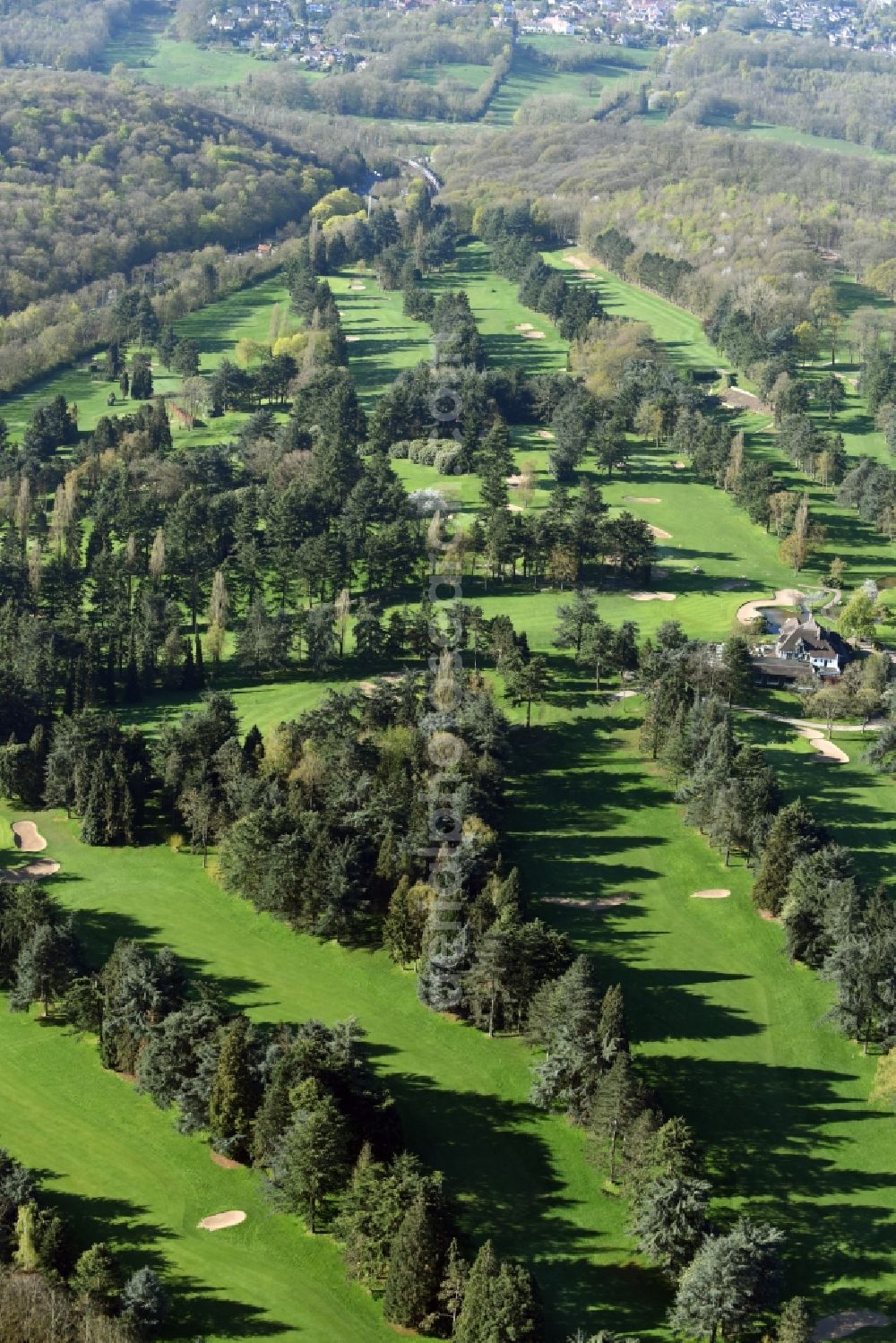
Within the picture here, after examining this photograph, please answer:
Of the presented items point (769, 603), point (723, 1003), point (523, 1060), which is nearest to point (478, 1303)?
point (523, 1060)

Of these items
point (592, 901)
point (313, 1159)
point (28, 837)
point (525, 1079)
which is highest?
point (313, 1159)

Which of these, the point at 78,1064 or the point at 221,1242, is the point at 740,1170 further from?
the point at 78,1064

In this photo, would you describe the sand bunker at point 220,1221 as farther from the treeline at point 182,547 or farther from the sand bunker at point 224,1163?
the treeline at point 182,547

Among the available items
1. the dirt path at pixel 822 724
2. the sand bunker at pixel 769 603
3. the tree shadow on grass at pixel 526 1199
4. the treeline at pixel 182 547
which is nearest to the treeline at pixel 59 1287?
the tree shadow on grass at pixel 526 1199

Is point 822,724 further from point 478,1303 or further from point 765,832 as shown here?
point 478,1303

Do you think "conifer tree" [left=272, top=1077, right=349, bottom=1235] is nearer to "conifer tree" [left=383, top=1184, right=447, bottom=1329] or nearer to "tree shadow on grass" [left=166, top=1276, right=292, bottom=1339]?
"tree shadow on grass" [left=166, top=1276, right=292, bottom=1339]
